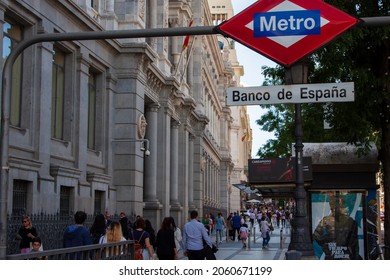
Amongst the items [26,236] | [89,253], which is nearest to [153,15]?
[26,236]

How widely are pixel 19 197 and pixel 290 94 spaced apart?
38.1 ft

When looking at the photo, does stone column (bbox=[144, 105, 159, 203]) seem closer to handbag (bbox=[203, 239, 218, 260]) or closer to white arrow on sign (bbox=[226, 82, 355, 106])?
handbag (bbox=[203, 239, 218, 260])

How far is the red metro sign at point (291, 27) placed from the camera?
24.5 ft


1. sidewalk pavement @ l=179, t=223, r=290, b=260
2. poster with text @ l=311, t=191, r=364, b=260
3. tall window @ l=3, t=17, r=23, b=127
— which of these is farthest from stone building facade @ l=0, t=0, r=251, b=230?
poster with text @ l=311, t=191, r=364, b=260

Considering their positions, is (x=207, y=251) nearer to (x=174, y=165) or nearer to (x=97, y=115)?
(x=97, y=115)

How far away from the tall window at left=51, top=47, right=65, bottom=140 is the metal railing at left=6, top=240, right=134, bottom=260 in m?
10.5

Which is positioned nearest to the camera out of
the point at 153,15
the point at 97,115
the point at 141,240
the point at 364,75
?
the point at 141,240

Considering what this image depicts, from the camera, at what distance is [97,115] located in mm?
25312

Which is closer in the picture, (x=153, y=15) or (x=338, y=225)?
(x=338, y=225)

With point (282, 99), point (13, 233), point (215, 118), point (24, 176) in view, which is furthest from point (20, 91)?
point (215, 118)

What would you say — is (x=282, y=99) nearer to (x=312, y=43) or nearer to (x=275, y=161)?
(x=312, y=43)

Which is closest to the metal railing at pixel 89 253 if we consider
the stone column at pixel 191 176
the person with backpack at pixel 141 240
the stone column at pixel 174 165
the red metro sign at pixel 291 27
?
the person with backpack at pixel 141 240

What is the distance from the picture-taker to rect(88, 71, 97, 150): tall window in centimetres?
2472

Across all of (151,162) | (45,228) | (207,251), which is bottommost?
(207,251)
